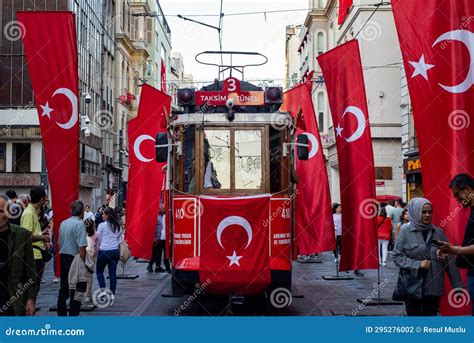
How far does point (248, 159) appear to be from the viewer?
10750 millimetres

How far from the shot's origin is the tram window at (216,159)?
10711 millimetres

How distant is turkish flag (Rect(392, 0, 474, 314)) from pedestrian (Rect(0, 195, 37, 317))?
14.4 feet

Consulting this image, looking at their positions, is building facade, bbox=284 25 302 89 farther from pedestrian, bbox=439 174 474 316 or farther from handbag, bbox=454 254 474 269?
handbag, bbox=454 254 474 269

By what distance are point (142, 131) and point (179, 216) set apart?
5790mm

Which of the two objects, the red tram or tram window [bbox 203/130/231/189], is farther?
tram window [bbox 203/130/231/189]

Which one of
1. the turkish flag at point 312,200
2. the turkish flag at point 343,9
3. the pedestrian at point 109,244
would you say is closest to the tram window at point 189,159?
the pedestrian at point 109,244

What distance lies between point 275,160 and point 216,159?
936 millimetres

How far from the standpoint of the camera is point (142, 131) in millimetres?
16172

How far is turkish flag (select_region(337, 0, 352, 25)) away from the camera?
129ft

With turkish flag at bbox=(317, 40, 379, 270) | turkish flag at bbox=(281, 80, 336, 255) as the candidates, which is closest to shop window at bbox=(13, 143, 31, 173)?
turkish flag at bbox=(281, 80, 336, 255)

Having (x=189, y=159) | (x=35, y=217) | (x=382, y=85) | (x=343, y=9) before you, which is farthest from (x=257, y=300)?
(x=343, y=9)

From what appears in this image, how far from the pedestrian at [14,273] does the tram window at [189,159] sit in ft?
15.5

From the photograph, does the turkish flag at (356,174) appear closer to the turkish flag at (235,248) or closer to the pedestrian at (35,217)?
the turkish flag at (235,248)

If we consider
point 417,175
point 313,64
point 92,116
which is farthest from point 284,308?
point 313,64
